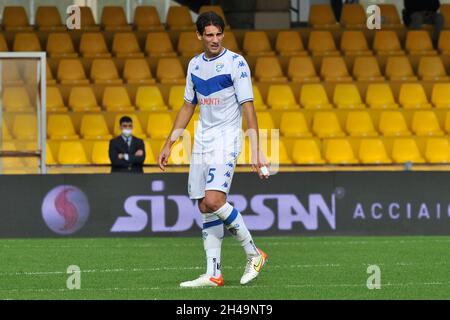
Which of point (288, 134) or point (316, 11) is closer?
point (288, 134)

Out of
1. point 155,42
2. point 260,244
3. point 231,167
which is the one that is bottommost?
point 260,244

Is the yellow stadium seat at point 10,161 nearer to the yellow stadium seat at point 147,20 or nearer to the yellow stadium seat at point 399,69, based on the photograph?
the yellow stadium seat at point 147,20

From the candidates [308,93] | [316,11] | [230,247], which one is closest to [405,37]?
[316,11]

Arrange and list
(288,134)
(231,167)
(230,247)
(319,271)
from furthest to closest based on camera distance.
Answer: (288,134)
(230,247)
(319,271)
(231,167)

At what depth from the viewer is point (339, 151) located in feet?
71.5

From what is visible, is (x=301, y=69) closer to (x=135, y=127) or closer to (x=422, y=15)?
(x=135, y=127)

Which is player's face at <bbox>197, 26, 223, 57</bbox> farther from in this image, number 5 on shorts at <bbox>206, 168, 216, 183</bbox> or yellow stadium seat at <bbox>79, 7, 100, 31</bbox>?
yellow stadium seat at <bbox>79, 7, 100, 31</bbox>

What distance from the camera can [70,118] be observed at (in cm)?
2222

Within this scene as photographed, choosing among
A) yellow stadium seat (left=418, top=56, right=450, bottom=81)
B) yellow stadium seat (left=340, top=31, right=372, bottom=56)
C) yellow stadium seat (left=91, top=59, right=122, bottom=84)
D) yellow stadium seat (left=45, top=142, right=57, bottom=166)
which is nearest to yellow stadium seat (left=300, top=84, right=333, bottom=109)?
yellow stadium seat (left=340, top=31, right=372, bottom=56)

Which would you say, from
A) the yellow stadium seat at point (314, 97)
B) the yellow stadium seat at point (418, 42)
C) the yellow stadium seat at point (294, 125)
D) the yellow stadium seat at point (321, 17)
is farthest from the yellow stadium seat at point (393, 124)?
the yellow stadium seat at point (321, 17)

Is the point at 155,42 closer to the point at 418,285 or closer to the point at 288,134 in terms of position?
the point at 288,134

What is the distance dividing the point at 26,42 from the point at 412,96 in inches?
271

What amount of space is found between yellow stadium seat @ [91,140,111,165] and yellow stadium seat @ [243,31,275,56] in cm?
417

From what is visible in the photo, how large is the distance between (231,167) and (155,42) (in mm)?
13906
